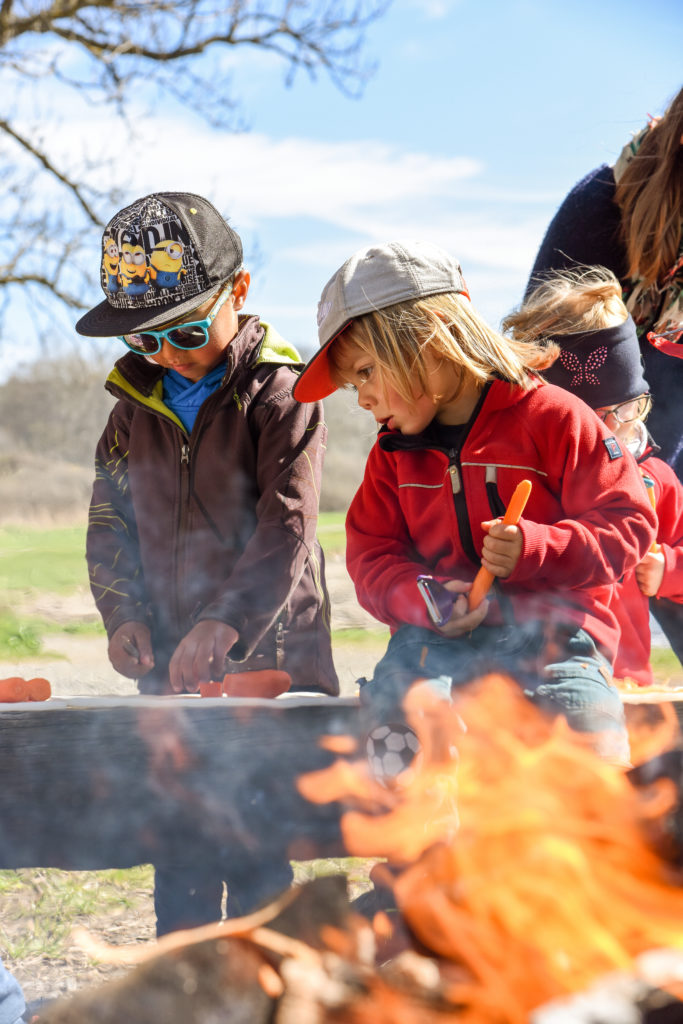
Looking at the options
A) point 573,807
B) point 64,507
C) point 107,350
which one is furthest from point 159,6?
point 573,807

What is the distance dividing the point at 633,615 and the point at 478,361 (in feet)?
3.25

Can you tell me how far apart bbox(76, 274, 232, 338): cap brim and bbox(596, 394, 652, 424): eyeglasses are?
3.62 ft

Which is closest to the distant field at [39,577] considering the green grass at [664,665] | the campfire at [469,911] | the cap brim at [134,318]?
the green grass at [664,665]

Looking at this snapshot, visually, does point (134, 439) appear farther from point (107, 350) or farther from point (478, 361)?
point (107, 350)

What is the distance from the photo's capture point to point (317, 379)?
212cm

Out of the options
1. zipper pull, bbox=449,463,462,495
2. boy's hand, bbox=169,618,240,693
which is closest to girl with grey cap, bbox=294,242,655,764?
zipper pull, bbox=449,463,462,495

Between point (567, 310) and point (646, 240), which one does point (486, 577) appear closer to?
point (567, 310)

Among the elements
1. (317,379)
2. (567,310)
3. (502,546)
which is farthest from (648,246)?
(502,546)

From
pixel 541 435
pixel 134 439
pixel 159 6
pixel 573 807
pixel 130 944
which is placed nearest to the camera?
pixel 573 807

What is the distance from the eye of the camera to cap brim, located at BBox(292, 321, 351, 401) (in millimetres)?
2051

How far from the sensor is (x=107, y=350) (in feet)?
25.5

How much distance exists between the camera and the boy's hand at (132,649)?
2305mm

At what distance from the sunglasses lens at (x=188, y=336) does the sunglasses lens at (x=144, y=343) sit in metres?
0.04

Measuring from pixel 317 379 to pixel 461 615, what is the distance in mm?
648
